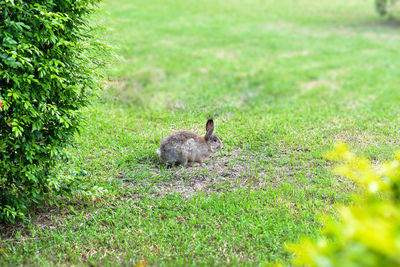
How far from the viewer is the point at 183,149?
Result: 6.12 m

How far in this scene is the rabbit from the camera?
20.1 feet

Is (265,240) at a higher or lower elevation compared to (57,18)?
lower

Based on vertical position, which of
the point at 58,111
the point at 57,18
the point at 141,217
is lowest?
the point at 141,217

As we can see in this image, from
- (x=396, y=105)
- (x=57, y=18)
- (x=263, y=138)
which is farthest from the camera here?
(x=396, y=105)

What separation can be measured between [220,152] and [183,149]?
0.88 m

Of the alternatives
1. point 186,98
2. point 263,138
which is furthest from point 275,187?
point 186,98

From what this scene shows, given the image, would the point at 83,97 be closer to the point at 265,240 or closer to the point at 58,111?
the point at 58,111

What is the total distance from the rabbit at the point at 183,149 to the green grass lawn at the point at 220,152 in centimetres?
17

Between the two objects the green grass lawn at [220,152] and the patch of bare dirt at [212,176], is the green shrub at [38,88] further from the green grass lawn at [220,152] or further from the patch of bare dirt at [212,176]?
the patch of bare dirt at [212,176]

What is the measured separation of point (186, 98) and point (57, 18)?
5685 mm

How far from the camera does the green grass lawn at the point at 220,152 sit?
177 inches

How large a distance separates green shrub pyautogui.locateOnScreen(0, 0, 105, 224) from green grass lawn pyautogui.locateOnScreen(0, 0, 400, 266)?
43 centimetres

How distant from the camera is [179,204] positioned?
17.3 feet

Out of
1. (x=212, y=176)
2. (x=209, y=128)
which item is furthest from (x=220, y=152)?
(x=212, y=176)
